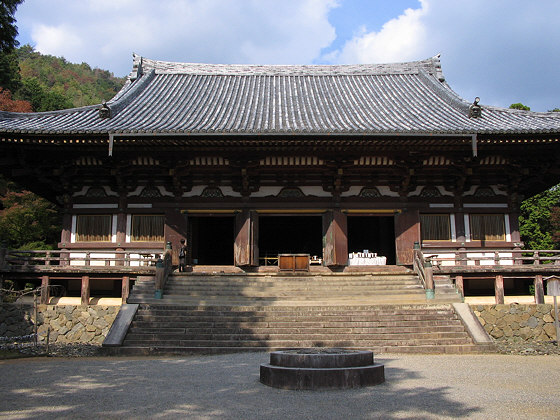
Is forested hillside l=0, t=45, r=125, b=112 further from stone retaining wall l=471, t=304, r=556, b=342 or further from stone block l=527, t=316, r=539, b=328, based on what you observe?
stone block l=527, t=316, r=539, b=328

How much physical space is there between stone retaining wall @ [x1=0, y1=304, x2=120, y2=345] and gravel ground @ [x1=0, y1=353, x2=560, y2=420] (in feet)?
14.5

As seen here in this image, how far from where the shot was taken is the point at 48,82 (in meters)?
82.4

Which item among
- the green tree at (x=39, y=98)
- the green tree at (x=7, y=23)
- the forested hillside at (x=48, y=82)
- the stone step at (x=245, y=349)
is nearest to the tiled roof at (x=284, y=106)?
the green tree at (x=7, y=23)

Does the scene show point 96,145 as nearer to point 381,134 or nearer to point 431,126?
point 381,134

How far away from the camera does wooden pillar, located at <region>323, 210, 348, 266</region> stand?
1630 cm

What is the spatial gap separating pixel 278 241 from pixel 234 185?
811cm

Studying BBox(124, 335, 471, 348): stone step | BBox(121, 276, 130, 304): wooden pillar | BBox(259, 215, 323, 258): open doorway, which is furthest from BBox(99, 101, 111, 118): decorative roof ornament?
BBox(259, 215, 323, 258): open doorway

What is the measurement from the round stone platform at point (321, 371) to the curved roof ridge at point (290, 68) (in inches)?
735

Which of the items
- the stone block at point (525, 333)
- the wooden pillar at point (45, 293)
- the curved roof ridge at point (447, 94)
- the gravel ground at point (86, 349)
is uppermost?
the curved roof ridge at point (447, 94)

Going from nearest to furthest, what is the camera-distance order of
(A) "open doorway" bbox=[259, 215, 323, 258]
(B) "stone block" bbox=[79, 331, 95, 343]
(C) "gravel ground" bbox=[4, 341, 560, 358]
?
1. (C) "gravel ground" bbox=[4, 341, 560, 358]
2. (B) "stone block" bbox=[79, 331, 95, 343]
3. (A) "open doorway" bbox=[259, 215, 323, 258]

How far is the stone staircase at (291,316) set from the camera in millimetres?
11109

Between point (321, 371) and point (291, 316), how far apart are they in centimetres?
556

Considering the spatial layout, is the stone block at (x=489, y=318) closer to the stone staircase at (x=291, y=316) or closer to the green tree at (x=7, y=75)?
the stone staircase at (x=291, y=316)

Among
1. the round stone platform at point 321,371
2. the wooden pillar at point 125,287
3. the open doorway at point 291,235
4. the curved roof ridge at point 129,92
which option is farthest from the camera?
the open doorway at point 291,235
